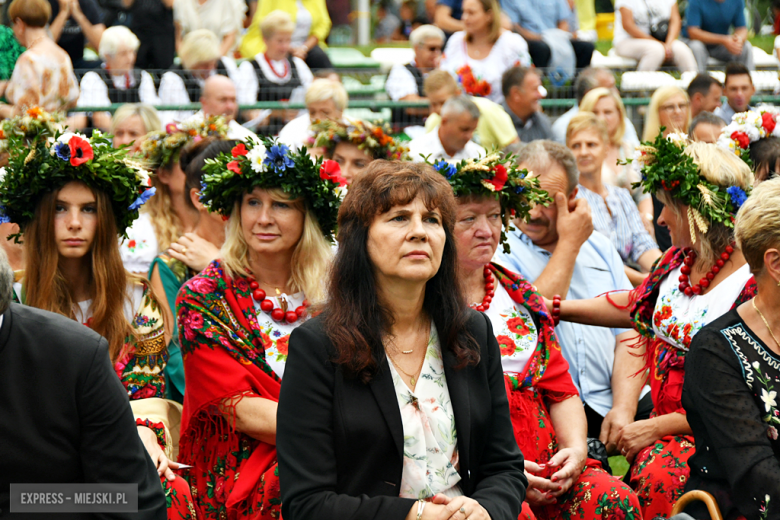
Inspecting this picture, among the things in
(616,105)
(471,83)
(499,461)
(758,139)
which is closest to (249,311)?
(499,461)

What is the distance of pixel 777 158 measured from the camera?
18.0 ft

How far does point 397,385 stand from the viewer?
3201 millimetres

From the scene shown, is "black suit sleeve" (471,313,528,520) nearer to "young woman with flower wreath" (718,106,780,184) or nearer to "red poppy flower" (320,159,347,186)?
"red poppy flower" (320,159,347,186)

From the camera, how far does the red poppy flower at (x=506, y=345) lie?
13.9 ft

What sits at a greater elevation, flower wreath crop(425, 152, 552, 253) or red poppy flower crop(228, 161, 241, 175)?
red poppy flower crop(228, 161, 241, 175)

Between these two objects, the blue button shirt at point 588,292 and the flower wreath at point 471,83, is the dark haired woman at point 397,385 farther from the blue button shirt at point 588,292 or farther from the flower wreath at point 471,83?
the flower wreath at point 471,83

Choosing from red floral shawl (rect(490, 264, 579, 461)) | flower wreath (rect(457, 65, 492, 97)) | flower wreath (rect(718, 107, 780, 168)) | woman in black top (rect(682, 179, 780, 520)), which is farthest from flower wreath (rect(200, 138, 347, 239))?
flower wreath (rect(457, 65, 492, 97))

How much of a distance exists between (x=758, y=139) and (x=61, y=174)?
389 cm

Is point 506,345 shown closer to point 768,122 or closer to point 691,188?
point 691,188

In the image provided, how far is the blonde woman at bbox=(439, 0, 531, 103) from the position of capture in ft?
32.3

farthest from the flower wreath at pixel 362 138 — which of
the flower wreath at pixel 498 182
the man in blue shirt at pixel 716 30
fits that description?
the man in blue shirt at pixel 716 30

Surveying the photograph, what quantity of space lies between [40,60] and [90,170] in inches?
166

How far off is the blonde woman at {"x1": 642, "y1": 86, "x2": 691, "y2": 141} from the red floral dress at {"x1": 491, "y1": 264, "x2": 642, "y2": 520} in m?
4.62

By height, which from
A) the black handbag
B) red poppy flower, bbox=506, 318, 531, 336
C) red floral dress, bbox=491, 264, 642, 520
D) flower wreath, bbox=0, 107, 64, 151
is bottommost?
red floral dress, bbox=491, 264, 642, 520
